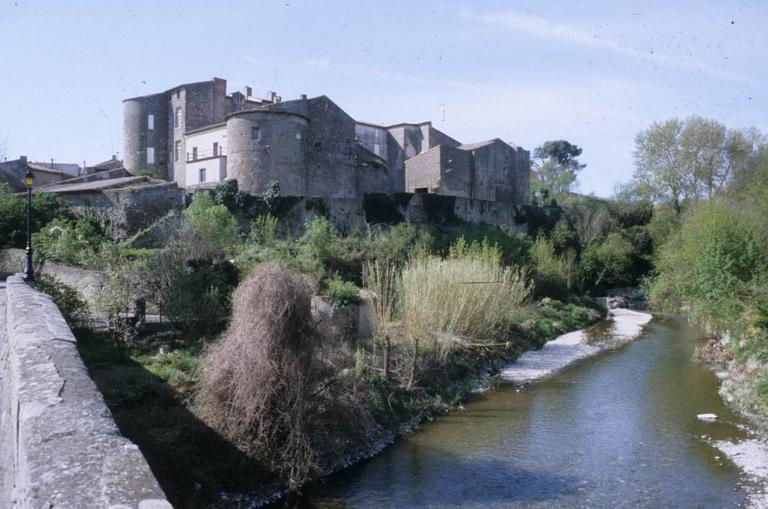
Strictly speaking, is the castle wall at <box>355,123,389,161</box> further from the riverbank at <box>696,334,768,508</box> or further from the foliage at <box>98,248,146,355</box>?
the foliage at <box>98,248,146,355</box>

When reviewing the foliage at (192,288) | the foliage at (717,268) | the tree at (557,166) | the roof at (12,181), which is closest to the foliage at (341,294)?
the foliage at (192,288)

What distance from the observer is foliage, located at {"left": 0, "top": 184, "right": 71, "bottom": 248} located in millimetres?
23484

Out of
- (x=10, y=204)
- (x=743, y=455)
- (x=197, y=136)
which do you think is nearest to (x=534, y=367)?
(x=743, y=455)

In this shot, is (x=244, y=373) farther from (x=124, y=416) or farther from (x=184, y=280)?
(x=184, y=280)

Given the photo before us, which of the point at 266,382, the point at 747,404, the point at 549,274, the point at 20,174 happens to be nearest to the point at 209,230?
the point at 266,382

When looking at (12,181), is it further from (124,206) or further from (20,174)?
(124,206)

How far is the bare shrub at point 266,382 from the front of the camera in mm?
9359

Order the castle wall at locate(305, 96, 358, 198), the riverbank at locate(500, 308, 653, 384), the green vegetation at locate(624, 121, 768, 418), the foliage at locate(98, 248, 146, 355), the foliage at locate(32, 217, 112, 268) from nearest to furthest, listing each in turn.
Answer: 1. the foliage at locate(98, 248, 146, 355)
2. the green vegetation at locate(624, 121, 768, 418)
3. the riverbank at locate(500, 308, 653, 384)
4. the foliage at locate(32, 217, 112, 268)
5. the castle wall at locate(305, 96, 358, 198)

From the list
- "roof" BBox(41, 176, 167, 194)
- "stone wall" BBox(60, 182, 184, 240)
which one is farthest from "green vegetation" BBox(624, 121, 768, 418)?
"roof" BBox(41, 176, 167, 194)

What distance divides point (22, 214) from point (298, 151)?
40.9ft

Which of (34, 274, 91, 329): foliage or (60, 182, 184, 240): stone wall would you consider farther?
(60, 182, 184, 240): stone wall

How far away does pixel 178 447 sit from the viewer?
9156mm

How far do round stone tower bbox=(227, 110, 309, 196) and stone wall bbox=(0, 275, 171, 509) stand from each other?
24506 millimetres

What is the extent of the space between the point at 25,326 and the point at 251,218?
2139 cm
